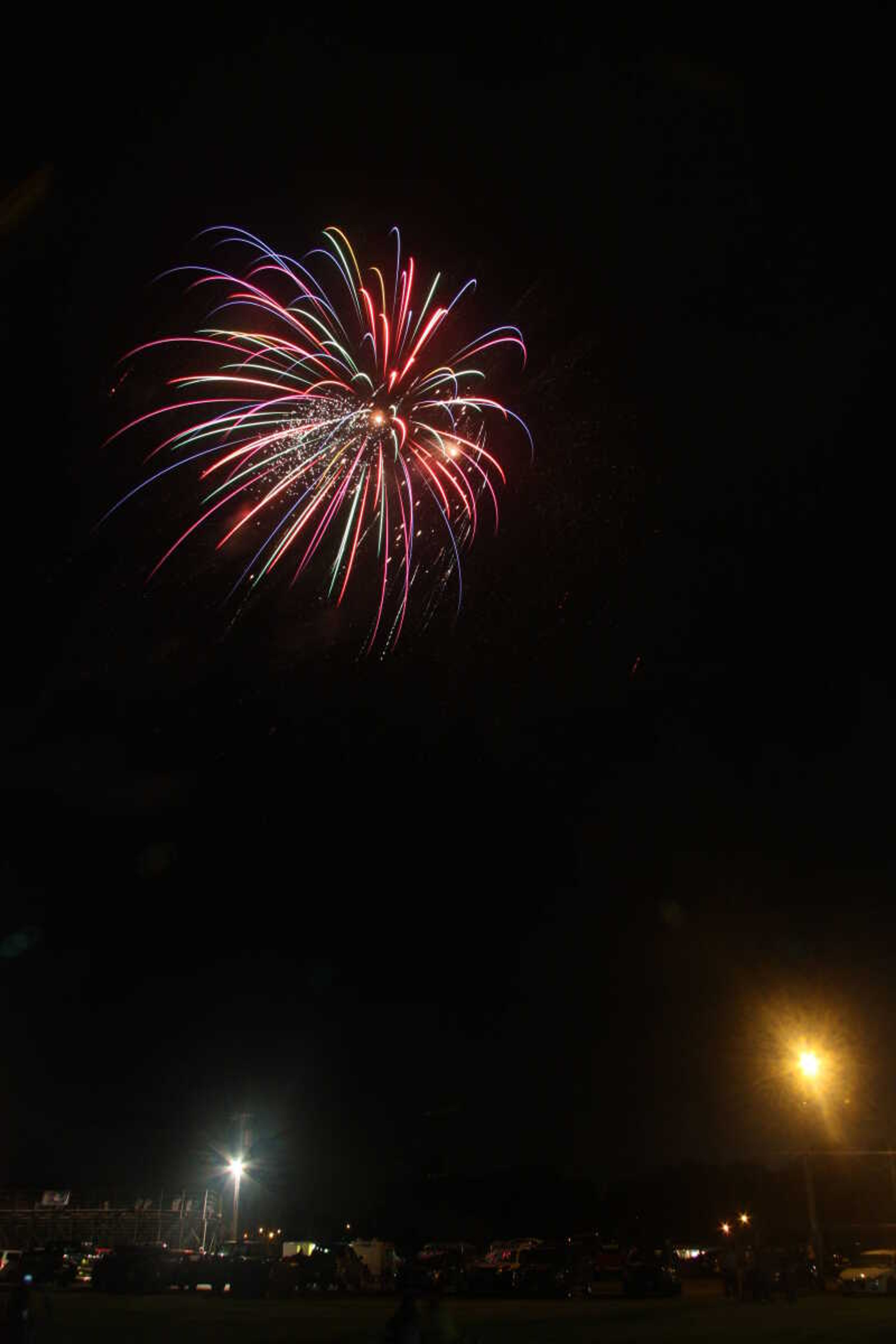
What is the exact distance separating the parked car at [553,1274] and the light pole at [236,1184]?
594 inches

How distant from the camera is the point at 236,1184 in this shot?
46.6 m

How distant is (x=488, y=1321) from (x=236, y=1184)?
27.3 metres

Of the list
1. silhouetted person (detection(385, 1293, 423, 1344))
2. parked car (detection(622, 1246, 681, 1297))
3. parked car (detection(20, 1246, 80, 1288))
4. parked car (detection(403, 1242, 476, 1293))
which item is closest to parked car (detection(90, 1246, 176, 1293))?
parked car (detection(20, 1246, 80, 1288))

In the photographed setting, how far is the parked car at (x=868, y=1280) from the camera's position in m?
31.6

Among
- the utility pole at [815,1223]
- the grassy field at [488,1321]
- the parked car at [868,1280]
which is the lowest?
the grassy field at [488,1321]

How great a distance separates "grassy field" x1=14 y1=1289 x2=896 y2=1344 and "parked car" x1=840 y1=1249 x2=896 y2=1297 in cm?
272

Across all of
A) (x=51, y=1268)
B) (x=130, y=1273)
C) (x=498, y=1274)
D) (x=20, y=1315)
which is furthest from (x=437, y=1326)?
(x=51, y=1268)

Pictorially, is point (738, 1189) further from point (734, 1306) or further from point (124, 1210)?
point (734, 1306)

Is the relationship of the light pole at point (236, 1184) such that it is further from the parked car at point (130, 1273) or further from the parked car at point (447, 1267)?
the parked car at point (130, 1273)

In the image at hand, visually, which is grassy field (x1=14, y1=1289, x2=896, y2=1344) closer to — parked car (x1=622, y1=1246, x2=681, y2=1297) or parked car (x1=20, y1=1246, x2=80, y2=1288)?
parked car (x1=622, y1=1246, x2=681, y2=1297)

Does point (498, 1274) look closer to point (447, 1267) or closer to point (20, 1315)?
point (447, 1267)

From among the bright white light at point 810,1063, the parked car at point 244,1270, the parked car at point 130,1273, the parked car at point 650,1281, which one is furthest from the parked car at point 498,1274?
the bright white light at point 810,1063

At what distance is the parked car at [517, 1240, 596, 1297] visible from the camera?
31797mm

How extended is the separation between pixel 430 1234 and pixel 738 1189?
23885 millimetres
